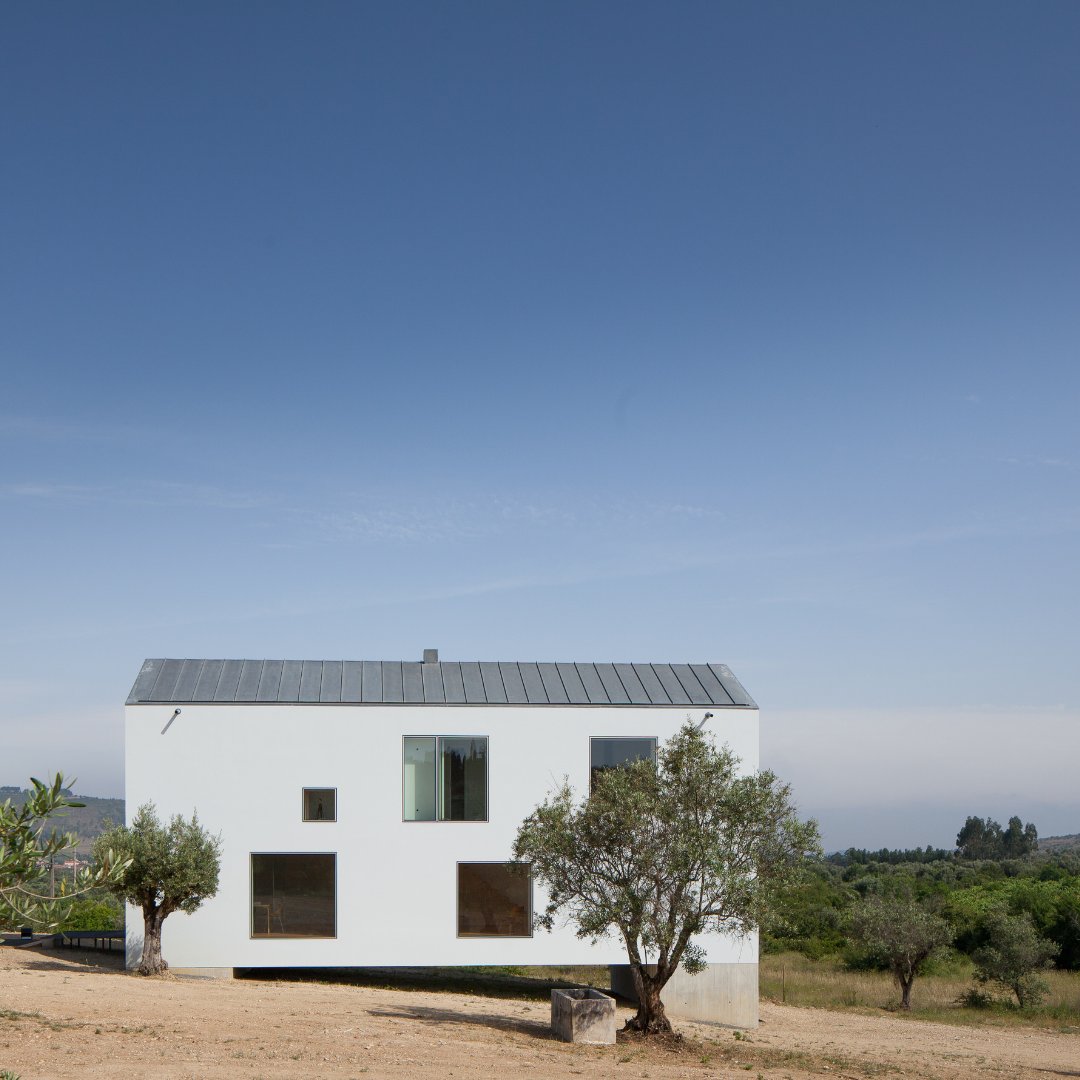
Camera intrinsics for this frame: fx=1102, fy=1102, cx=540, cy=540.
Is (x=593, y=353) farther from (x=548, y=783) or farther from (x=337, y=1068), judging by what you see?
(x=337, y=1068)

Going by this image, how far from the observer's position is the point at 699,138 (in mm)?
21234

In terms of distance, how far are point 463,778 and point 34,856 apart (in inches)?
700

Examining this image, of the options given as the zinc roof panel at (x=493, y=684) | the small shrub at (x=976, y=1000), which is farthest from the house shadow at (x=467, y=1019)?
the small shrub at (x=976, y=1000)

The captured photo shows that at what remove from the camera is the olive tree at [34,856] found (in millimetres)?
A: 6770

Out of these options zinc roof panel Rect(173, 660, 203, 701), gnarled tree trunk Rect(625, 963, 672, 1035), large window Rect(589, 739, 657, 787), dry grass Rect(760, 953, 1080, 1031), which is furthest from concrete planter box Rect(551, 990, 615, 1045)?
dry grass Rect(760, 953, 1080, 1031)

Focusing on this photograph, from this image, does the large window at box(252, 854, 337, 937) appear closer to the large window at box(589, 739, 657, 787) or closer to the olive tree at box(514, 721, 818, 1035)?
the large window at box(589, 739, 657, 787)

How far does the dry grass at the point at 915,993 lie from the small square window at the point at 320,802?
47.3 feet

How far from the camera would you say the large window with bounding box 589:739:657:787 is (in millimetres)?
24641

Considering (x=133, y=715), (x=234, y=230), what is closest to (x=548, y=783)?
(x=133, y=715)

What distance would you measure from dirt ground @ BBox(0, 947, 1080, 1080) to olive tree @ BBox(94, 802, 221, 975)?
1181 millimetres

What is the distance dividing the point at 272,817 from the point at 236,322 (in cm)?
1060

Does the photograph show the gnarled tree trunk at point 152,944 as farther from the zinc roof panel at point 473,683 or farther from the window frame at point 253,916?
the zinc roof panel at point 473,683

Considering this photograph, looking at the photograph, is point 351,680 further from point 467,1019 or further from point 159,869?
point 467,1019

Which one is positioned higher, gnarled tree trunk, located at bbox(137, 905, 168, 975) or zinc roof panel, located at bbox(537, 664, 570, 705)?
zinc roof panel, located at bbox(537, 664, 570, 705)
